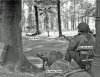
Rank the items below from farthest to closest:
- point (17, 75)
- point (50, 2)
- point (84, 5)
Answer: point (84, 5), point (50, 2), point (17, 75)

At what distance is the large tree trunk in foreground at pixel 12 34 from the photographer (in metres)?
8.35

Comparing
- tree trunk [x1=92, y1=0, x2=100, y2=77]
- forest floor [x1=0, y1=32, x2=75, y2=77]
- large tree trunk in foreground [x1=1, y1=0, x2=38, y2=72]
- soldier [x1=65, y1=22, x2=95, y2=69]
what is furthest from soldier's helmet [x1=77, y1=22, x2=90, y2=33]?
large tree trunk in foreground [x1=1, y1=0, x2=38, y2=72]

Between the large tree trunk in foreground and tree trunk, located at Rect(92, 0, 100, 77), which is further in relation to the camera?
the large tree trunk in foreground

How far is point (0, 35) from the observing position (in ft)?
27.9

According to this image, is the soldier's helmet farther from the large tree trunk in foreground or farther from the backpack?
the large tree trunk in foreground

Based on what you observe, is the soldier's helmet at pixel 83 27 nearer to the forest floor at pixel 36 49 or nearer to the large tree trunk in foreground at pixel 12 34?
the forest floor at pixel 36 49

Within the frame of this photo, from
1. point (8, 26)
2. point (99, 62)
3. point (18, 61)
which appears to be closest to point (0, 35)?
point (8, 26)

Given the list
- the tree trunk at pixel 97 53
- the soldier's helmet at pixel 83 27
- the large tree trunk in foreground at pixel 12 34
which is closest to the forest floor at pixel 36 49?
the large tree trunk in foreground at pixel 12 34

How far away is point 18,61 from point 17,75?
3.28ft

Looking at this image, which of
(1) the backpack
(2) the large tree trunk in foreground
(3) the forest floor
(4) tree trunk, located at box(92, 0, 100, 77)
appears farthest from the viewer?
(2) the large tree trunk in foreground

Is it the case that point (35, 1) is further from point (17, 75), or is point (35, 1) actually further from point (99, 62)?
point (99, 62)

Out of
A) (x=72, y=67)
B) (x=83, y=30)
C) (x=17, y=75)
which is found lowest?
(x=17, y=75)

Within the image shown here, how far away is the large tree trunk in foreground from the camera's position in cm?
835

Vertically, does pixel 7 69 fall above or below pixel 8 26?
below
